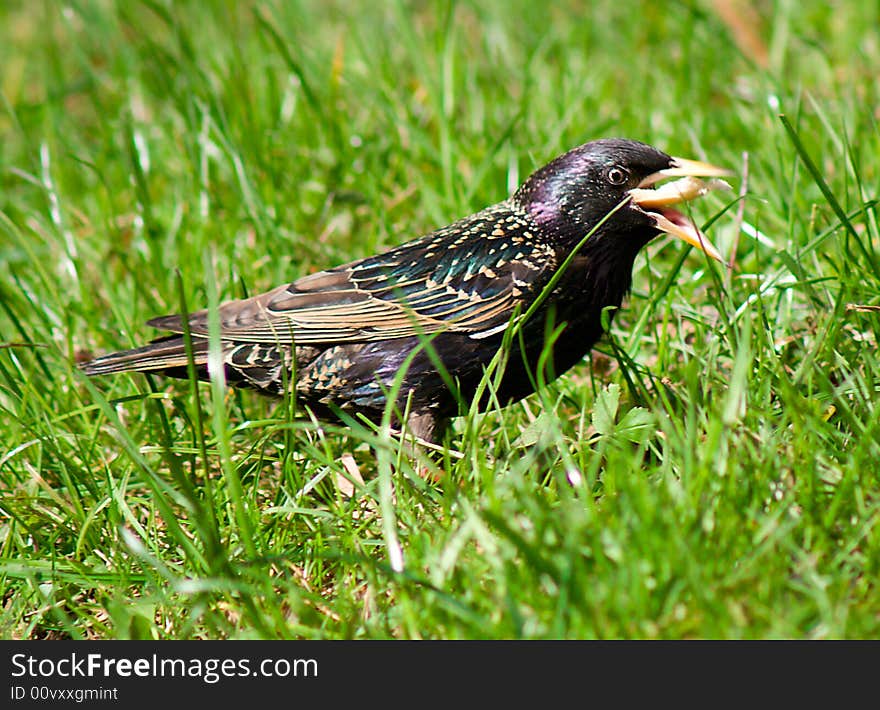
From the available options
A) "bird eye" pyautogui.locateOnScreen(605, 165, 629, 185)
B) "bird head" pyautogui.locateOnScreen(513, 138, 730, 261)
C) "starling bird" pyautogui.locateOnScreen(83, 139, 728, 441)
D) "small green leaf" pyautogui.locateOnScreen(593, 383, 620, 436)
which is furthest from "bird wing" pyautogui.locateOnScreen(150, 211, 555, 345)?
"small green leaf" pyautogui.locateOnScreen(593, 383, 620, 436)

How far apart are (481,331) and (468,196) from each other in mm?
1278

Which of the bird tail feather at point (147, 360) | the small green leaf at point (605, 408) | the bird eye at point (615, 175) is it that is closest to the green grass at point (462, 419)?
the small green leaf at point (605, 408)

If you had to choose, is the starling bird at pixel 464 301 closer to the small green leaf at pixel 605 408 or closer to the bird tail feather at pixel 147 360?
the bird tail feather at pixel 147 360

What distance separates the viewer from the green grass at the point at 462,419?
237 centimetres

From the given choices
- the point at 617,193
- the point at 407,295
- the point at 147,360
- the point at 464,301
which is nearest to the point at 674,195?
the point at 617,193

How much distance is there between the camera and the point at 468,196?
4.58 metres

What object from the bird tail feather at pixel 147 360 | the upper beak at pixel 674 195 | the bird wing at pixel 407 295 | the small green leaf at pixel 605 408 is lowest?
the small green leaf at pixel 605 408

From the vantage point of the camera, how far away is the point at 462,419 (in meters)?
3.88

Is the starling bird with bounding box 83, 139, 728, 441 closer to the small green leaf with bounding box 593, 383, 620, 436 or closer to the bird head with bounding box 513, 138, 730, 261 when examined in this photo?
the bird head with bounding box 513, 138, 730, 261

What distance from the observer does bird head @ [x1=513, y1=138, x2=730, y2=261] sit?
3.48 m

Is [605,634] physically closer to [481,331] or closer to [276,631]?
[276,631]

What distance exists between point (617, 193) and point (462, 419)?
3.25 ft

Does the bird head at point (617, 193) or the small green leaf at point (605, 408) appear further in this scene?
the bird head at point (617, 193)

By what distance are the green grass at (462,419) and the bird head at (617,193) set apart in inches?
6.6
